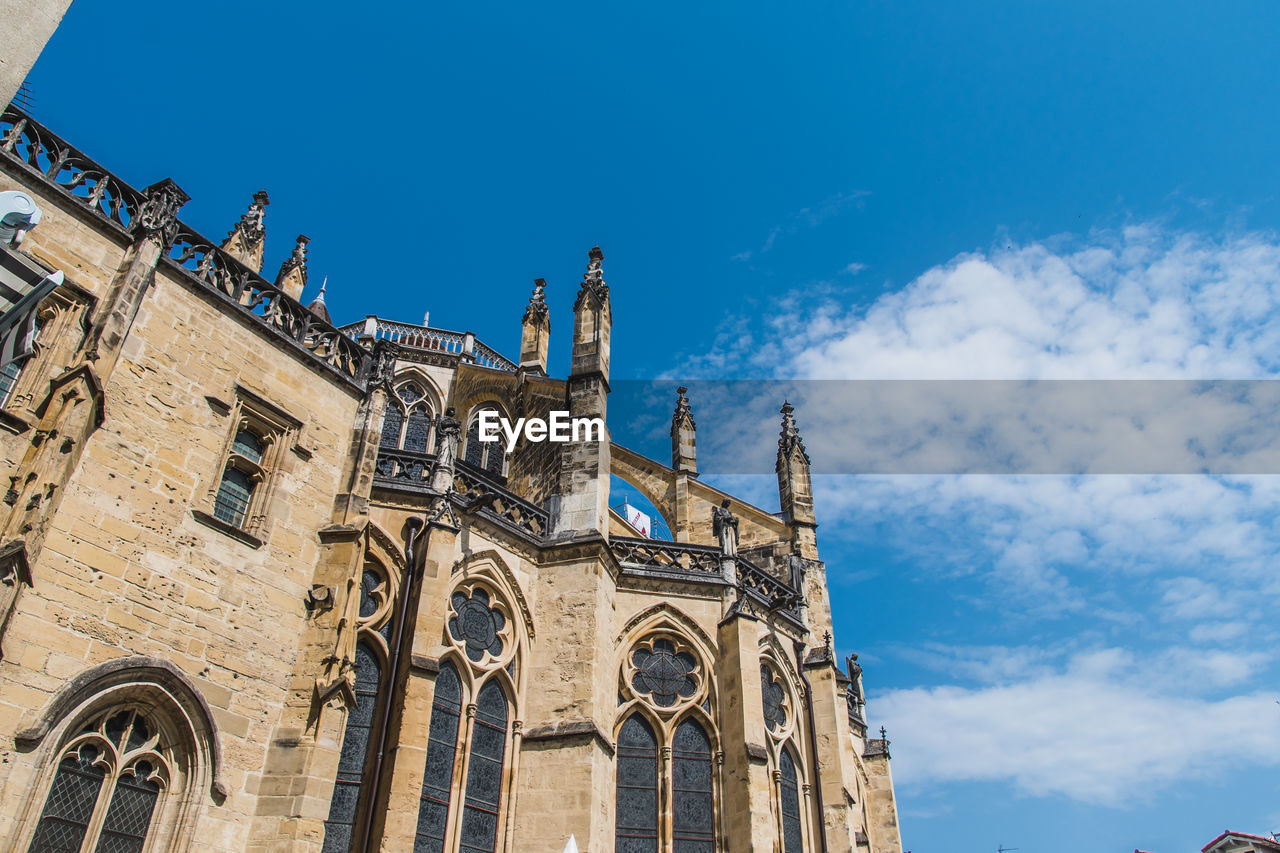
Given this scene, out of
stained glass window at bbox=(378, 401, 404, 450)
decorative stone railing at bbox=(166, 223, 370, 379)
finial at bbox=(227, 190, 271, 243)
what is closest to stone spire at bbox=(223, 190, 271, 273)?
finial at bbox=(227, 190, 271, 243)

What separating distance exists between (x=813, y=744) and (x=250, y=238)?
1628cm

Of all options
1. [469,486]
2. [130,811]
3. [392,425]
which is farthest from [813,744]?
[392,425]

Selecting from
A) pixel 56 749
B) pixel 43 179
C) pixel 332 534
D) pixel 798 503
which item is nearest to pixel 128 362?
pixel 43 179

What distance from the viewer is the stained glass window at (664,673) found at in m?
15.0

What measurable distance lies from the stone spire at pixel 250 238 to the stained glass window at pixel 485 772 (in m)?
12.2

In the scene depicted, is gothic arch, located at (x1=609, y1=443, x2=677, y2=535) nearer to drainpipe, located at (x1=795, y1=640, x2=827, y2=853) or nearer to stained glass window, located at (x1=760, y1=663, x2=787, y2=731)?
drainpipe, located at (x1=795, y1=640, x2=827, y2=853)

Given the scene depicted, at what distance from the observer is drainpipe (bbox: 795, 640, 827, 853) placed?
15977mm

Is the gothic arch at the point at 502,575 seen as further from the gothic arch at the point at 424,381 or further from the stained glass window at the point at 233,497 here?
the gothic arch at the point at 424,381

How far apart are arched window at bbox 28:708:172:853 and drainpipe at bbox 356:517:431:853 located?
10.8ft

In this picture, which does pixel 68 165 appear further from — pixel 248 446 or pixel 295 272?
pixel 295 272

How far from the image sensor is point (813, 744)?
1669cm

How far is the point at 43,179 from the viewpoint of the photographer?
8.27 metres

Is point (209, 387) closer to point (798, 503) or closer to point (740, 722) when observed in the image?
point (740, 722)

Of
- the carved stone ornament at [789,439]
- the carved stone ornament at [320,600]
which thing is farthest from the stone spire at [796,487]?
the carved stone ornament at [320,600]
